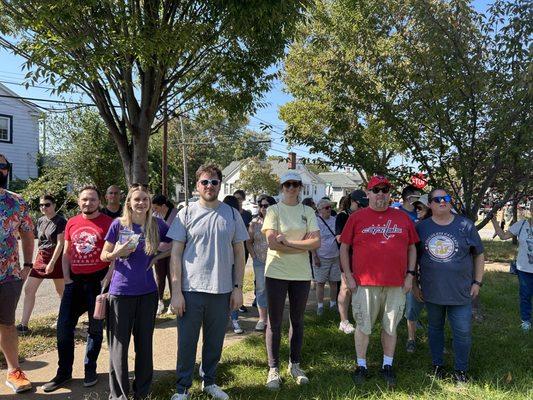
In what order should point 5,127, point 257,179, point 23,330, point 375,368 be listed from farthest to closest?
point 257,179 < point 5,127 < point 23,330 < point 375,368

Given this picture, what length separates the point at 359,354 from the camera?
4.18 metres

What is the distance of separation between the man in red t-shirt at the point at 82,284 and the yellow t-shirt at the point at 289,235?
1.58 m

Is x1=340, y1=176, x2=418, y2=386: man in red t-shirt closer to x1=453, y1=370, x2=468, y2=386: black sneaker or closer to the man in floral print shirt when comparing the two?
x1=453, y1=370, x2=468, y2=386: black sneaker

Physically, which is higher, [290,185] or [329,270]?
[290,185]

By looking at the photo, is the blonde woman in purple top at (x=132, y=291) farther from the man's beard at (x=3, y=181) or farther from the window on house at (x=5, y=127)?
the window on house at (x=5, y=127)

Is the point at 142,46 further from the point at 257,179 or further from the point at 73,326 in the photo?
the point at 257,179

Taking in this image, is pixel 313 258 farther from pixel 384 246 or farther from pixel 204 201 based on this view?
pixel 204 201

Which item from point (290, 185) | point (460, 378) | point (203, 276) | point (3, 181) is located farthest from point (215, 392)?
point (3, 181)

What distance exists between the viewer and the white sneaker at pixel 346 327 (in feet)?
18.3

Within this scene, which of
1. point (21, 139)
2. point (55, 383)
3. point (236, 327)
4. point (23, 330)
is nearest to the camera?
point (55, 383)

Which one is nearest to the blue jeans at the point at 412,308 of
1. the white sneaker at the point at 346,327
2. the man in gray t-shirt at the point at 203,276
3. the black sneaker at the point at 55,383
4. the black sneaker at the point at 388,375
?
the white sneaker at the point at 346,327

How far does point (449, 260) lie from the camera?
4.09m

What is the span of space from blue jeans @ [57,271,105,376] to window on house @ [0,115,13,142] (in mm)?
22193

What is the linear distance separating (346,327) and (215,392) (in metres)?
2.41
